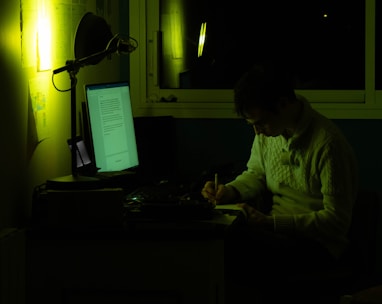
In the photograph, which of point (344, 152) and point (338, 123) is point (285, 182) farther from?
point (338, 123)

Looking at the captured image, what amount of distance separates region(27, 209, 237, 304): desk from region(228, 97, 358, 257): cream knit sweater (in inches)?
24.3

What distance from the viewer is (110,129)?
2.82m

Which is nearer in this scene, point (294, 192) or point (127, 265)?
point (127, 265)

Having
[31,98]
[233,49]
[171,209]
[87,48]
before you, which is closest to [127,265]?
[171,209]

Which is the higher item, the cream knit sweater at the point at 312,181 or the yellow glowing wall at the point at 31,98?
the yellow glowing wall at the point at 31,98

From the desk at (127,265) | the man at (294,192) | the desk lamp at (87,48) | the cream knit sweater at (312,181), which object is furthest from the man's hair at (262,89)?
the desk at (127,265)

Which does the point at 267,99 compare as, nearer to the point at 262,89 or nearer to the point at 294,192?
the point at 262,89

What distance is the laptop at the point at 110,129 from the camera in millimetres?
2621

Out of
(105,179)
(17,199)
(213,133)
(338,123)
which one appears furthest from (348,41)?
(17,199)

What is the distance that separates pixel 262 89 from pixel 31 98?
0.83 meters

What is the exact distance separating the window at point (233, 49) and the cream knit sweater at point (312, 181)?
1.04 meters

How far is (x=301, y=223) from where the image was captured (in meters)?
2.55

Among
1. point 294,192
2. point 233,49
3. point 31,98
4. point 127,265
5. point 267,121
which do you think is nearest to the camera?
point 127,265

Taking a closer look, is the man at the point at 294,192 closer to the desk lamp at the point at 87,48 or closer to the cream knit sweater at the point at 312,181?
the cream knit sweater at the point at 312,181
